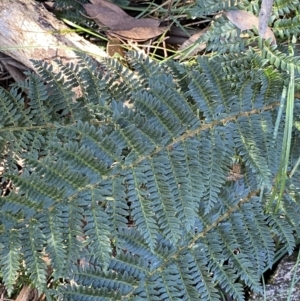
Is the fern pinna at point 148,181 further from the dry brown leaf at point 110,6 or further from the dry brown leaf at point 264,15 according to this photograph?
the dry brown leaf at point 110,6

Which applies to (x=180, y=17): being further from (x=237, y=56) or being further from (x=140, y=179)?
(x=140, y=179)

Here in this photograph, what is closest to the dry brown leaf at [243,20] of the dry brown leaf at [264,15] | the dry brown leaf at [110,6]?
the dry brown leaf at [264,15]

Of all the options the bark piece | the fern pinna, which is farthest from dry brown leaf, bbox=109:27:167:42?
the fern pinna

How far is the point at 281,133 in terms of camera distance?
158 cm

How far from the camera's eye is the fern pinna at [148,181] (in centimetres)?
135

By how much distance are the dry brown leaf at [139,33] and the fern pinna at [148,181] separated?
15.2 inches

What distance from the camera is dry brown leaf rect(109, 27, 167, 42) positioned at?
6.62 ft

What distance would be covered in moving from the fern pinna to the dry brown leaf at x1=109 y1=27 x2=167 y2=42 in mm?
387

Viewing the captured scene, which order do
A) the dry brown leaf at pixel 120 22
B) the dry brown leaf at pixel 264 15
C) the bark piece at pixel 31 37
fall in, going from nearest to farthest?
the dry brown leaf at pixel 264 15, the bark piece at pixel 31 37, the dry brown leaf at pixel 120 22

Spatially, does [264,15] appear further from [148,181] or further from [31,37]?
[31,37]

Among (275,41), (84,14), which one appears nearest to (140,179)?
(275,41)

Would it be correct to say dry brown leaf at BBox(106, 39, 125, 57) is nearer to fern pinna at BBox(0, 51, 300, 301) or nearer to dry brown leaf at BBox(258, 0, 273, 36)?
fern pinna at BBox(0, 51, 300, 301)

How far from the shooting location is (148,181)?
141cm

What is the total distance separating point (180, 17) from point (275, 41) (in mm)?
492
